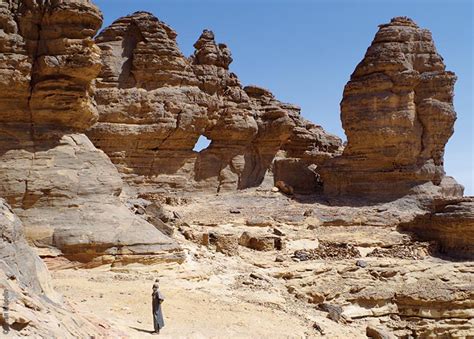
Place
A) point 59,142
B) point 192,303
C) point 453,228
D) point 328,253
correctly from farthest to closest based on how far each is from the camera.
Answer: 1. point 453,228
2. point 328,253
3. point 59,142
4. point 192,303

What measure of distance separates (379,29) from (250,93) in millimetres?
7643

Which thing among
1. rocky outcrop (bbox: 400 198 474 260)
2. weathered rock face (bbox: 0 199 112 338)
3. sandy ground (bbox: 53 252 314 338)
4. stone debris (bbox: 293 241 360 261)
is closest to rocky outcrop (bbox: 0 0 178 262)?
sandy ground (bbox: 53 252 314 338)

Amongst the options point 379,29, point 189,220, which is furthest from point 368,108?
point 189,220

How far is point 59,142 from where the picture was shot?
1370 cm

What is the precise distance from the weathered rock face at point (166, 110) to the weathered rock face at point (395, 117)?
5.22 metres

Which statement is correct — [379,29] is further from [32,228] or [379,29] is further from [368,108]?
[32,228]

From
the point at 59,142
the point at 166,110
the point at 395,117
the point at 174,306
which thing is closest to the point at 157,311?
the point at 174,306

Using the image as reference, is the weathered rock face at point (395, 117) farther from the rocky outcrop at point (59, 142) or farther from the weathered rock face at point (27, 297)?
the weathered rock face at point (27, 297)

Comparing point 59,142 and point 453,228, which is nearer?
point 59,142

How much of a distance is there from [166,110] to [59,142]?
488 inches

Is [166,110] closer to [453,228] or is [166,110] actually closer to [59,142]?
[59,142]

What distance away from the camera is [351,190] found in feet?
91.0

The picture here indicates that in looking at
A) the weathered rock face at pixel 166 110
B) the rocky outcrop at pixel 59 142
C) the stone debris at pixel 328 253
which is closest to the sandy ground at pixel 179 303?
the rocky outcrop at pixel 59 142

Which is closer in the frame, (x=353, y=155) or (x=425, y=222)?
(x=425, y=222)
